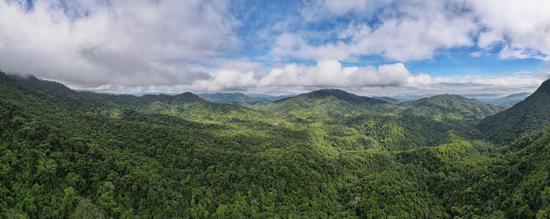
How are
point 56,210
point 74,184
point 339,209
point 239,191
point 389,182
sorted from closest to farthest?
point 56,210 → point 74,184 → point 239,191 → point 339,209 → point 389,182

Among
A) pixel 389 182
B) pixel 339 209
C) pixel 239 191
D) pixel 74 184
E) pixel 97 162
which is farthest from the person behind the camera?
pixel 389 182

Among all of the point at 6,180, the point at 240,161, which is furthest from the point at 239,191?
the point at 6,180

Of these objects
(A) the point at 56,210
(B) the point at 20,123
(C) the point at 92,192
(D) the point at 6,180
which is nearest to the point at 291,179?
(C) the point at 92,192

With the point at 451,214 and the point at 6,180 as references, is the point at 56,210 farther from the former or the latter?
the point at 451,214

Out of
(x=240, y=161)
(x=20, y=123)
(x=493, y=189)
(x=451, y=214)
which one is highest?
(x=20, y=123)

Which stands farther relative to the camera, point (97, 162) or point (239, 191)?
point (239, 191)

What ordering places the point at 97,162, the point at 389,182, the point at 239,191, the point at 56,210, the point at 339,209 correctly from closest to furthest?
the point at 56,210
the point at 97,162
the point at 239,191
the point at 339,209
the point at 389,182

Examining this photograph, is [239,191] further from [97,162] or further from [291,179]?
[97,162]

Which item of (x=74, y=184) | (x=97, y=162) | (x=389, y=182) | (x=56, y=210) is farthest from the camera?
(x=389, y=182)

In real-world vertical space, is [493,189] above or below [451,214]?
above

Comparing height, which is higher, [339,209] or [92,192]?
[92,192]
